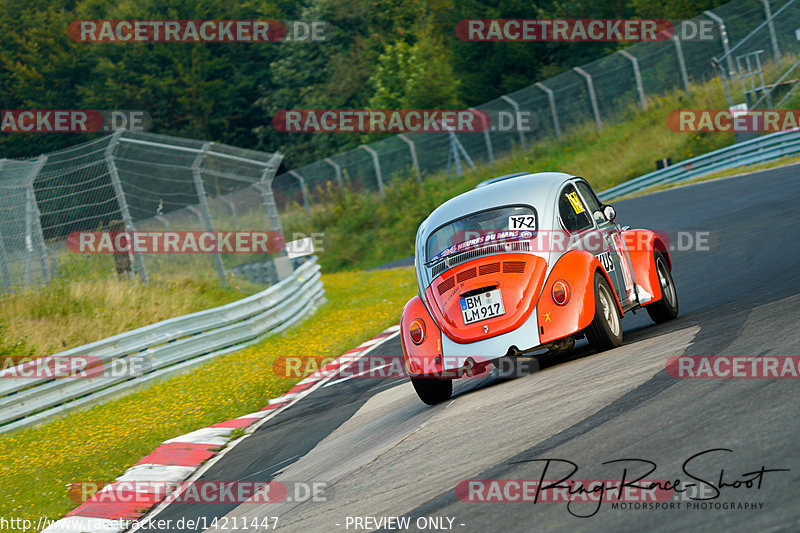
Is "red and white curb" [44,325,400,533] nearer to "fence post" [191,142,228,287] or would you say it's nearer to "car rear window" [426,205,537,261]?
"car rear window" [426,205,537,261]

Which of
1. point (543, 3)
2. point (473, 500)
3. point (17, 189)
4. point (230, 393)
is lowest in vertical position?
point (230, 393)

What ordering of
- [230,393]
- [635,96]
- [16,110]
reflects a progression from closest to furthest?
[230,393], [635,96], [16,110]

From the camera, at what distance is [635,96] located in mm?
34500

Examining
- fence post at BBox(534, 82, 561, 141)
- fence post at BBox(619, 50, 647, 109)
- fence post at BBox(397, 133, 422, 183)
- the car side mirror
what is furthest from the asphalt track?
fence post at BBox(397, 133, 422, 183)

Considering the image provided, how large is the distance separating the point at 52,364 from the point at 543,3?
41.0m

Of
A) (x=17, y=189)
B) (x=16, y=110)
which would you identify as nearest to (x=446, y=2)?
(x=16, y=110)

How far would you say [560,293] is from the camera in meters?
7.29

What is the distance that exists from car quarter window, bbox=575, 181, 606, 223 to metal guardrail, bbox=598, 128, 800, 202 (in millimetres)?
16372

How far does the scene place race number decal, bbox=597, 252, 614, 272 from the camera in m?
8.11

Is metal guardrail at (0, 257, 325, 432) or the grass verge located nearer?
the grass verge

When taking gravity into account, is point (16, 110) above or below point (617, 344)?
above

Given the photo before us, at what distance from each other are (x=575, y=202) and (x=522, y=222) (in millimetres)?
771

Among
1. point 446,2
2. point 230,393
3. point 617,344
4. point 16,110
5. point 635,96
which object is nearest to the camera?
point 617,344

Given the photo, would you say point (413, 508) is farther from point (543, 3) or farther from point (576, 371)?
point (543, 3)
